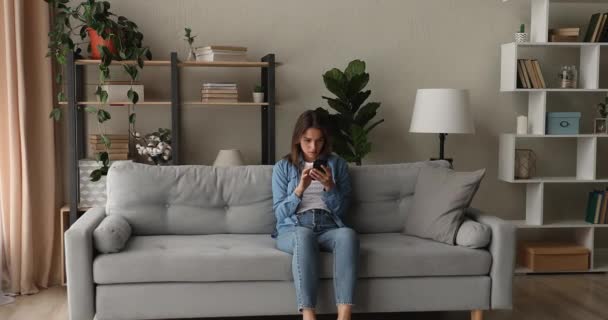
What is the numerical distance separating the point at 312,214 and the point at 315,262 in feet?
1.25

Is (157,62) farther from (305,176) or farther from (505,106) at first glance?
(505,106)

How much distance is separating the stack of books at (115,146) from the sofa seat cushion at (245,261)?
1.09 metres

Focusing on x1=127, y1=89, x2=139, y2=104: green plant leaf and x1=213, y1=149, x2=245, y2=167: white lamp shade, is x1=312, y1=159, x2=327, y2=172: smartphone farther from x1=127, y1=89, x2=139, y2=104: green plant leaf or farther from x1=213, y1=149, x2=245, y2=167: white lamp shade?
x1=127, y1=89, x2=139, y2=104: green plant leaf

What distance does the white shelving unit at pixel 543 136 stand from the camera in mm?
4957

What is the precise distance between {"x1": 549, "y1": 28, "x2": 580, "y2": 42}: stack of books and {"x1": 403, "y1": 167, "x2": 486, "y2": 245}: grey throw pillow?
1676mm

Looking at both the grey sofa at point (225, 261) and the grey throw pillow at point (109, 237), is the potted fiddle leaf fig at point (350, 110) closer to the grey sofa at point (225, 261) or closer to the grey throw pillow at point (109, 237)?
the grey sofa at point (225, 261)

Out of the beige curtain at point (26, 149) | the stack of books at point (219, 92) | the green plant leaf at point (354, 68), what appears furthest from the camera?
the green plant leaf at point (354, 68)

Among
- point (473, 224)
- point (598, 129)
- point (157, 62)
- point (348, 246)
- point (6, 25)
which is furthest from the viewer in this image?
point (598, 129)

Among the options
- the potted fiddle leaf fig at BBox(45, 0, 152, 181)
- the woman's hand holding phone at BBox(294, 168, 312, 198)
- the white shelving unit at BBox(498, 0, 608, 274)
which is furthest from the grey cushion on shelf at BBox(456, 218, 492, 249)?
the potted fiddle leaf fig at BBox(45, 0, 152, 181)

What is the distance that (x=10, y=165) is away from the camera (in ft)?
14.3

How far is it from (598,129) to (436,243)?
2047 millimetres

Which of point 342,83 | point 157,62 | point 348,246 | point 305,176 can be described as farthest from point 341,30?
point 348,246

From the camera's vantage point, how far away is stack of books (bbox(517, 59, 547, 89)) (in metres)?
4.97

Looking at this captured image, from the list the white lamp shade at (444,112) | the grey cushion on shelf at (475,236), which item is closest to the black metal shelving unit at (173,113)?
the white lamp shade at (444,112)
